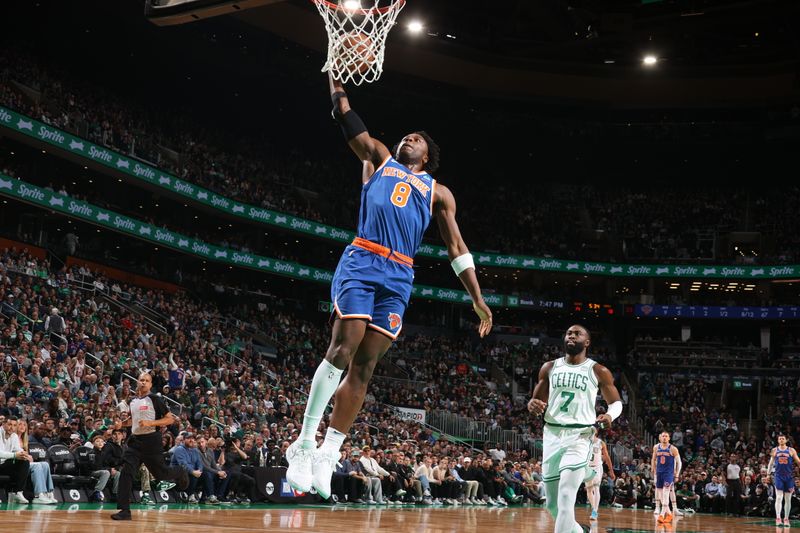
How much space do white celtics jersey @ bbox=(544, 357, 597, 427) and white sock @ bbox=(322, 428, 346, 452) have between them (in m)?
4.09

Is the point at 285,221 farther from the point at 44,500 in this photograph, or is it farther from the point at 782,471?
the point at 44,500

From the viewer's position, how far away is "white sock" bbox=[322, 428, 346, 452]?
555 centimetres

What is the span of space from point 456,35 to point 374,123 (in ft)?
24.7

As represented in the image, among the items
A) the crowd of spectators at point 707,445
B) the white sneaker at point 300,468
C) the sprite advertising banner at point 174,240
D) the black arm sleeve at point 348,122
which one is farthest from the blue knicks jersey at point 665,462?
Answer: the sprite advertising banner at point 174,240

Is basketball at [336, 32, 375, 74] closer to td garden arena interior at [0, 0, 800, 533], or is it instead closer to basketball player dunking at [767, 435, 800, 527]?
td garden arena interior at [0, 0, 800, 533]

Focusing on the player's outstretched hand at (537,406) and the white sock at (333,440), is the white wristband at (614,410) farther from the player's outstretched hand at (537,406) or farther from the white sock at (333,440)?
the white sock at (333,440)

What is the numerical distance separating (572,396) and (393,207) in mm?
4276

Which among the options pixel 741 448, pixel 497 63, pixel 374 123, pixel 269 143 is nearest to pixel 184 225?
pixel 269 143

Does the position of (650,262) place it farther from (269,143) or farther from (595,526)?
(595,526)

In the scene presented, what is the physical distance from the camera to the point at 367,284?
5574 mm

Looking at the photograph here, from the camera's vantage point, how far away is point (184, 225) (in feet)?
134

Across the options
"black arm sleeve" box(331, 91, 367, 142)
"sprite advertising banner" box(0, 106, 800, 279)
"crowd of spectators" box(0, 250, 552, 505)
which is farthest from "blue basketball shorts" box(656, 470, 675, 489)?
"sprite advertising banner" box(0, 106, 800, 279)

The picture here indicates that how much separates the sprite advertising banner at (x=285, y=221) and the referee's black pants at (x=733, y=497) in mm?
18995

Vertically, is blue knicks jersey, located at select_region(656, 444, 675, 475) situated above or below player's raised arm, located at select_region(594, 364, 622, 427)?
below
